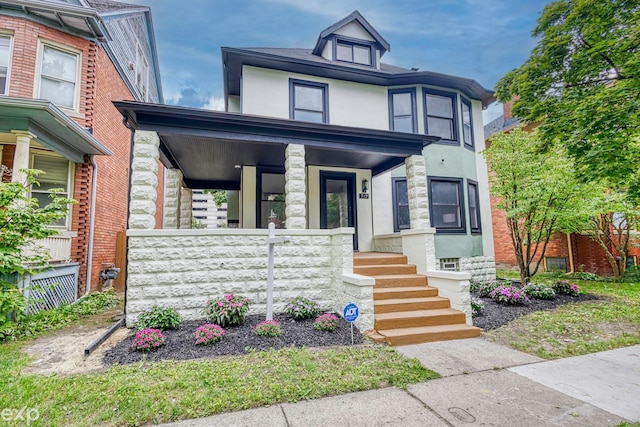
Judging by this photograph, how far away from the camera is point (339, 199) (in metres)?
8.88

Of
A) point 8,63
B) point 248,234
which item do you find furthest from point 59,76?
point 248,234

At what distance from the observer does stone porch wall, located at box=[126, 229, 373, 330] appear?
5.03 metres

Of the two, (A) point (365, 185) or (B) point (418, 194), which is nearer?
(B) point (418, 194)

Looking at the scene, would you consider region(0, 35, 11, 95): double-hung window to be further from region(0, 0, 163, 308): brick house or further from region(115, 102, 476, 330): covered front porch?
region(115, 102, 476, 330): covered front porch

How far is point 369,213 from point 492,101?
20.5 feet

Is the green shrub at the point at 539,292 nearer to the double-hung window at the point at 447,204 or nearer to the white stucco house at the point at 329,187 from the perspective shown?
the white stucco house at the point at 329,187

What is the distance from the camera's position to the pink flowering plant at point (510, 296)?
674 cm

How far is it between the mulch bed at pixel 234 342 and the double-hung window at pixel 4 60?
7.07 metres

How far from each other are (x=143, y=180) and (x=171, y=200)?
10.9ft

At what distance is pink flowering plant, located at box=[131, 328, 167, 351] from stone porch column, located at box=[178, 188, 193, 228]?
20.1 feet

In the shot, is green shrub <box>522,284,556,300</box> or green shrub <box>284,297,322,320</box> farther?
green shrub <box>522,284,556,300</box>

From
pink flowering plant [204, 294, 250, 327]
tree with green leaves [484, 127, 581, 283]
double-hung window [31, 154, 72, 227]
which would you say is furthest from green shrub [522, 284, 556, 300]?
double-hung window [31, 154, 72, 227]

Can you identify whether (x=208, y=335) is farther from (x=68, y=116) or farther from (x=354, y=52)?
(x=354, y=52)

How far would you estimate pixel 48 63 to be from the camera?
301 inches
